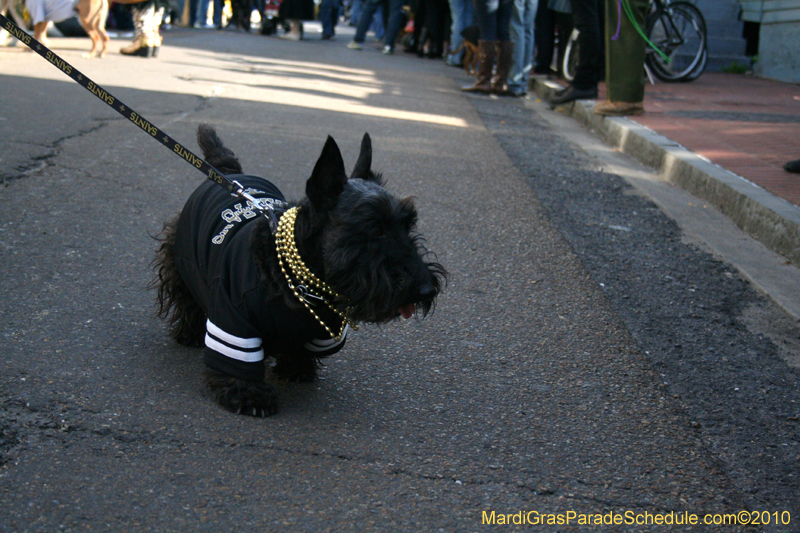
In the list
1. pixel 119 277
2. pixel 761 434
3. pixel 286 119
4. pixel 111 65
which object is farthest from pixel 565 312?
pixel 111 65

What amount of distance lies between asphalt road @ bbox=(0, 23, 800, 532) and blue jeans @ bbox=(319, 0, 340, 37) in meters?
15.3

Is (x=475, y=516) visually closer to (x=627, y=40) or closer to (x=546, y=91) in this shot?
(x=627, y=40)

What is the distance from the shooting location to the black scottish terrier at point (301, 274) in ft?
7.61

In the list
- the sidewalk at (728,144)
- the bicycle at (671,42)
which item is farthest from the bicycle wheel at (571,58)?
the sidewalk at (728,144)

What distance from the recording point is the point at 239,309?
2496 millimetres

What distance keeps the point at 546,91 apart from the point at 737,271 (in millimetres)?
7139

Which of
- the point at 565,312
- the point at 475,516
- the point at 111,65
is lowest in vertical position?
the point at 475,516

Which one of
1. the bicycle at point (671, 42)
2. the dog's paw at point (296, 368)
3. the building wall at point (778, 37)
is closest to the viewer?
the dog's paw at point (296, 368)

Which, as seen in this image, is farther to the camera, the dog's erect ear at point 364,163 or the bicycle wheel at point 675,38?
the bicycle wheel at point 675,38

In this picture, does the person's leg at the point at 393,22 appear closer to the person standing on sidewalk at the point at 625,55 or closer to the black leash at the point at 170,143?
the person standing on sidewalk at the point at 625,55

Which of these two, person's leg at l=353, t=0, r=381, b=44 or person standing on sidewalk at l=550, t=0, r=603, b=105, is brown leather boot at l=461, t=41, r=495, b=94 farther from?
person's leg at l=353, t=0, r=381, b=44

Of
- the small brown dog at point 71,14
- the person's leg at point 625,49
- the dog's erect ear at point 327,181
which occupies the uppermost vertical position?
the small brown dog at point 71,14

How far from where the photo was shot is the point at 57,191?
4.65 meters

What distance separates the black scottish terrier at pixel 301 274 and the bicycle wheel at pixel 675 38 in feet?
30.2
